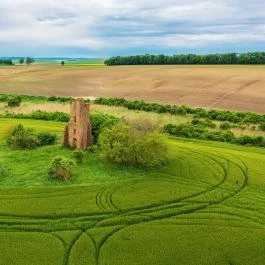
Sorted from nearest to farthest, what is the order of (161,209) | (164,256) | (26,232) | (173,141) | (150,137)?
(164,256) → (26,232) → (161,209) → (150,137) → (173,141)

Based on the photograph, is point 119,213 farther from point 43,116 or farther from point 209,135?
point 43,116

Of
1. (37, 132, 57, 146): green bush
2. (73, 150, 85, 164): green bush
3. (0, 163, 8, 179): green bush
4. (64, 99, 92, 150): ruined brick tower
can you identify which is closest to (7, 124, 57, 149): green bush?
(37, 132, 57, 146): green bush

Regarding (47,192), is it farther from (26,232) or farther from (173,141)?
(173,141)

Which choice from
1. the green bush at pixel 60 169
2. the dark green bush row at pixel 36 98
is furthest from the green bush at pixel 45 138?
the dark green bush row at pixel 36 98

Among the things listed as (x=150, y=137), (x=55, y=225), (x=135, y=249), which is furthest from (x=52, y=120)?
(x=135, y=249)

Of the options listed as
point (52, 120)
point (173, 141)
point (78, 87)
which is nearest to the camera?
point (173, 141)

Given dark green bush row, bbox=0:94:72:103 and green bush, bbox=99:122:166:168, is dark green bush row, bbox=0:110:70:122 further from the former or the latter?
green bush, bbox=99:122:166:168
